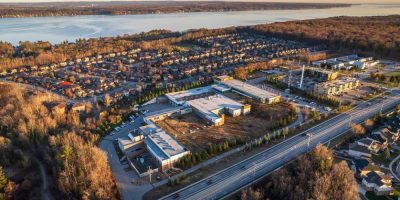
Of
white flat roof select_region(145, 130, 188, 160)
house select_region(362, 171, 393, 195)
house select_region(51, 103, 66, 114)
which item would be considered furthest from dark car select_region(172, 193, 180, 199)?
house select_region(51, 103, 66, 114)

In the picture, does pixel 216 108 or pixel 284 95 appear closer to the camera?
pixel 216 108

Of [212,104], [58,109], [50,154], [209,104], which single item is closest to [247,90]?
[212,104]

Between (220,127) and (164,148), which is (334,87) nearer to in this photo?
(220,127)

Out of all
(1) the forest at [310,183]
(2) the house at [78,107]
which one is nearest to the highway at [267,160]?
(1) the forest at [310,183]

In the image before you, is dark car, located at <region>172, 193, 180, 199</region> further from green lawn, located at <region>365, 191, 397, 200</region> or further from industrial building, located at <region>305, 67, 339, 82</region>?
industrial building, located at <region>305, 67, 339, 82</region>

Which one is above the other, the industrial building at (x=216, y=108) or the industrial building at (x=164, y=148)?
the industrial building at (x=216, y=108)

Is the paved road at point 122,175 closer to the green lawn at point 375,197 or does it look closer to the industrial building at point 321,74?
the green lawn at point 375,197

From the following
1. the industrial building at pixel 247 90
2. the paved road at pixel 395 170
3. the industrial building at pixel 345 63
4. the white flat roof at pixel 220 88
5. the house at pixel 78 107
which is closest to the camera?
the paved road at pixel 395 170
